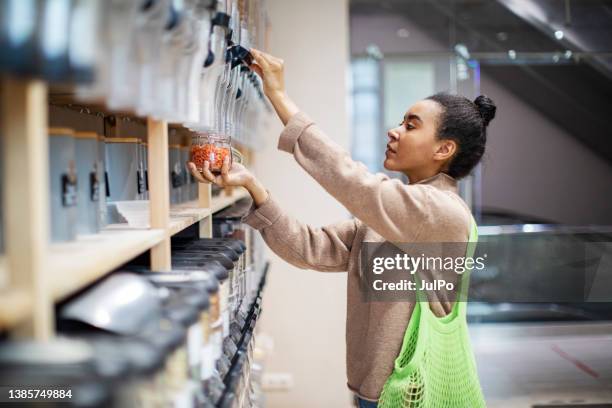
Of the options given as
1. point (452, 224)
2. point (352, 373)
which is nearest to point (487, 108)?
point (452, 224)

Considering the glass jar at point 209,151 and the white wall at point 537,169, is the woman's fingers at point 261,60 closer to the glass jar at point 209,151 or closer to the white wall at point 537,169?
the glass jar at point 209,151

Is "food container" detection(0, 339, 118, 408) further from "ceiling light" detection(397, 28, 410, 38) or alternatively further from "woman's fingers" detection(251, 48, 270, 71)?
"ceiling light" detection(397, 28, 410, 38)

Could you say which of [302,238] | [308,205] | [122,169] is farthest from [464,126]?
[308,205]

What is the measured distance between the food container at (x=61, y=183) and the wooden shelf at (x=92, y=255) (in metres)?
0.03

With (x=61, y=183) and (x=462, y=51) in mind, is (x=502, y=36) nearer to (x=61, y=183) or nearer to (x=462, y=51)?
(x=462, y=51)

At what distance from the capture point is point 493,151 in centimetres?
580

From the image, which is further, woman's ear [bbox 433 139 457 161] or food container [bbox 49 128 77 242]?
woman's ear [bbox 433 139 457 161]

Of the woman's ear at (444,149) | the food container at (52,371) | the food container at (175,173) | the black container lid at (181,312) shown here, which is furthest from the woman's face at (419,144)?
the food container at (52,371)

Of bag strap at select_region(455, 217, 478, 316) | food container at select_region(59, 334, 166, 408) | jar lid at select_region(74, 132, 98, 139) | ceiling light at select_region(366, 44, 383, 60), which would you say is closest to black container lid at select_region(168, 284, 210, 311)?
food container at select_region(59, 334, 166, 408)

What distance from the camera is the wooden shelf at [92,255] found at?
786 millimetres

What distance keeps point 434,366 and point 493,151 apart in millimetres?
4196

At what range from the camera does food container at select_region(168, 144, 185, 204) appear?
2076 millimetres

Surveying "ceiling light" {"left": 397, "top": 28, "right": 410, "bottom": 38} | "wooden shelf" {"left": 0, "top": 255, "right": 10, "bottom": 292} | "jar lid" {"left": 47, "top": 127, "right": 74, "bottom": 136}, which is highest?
"ceiling light" {"left": 397, "top": 28, "right": 410, "bottom": 38}

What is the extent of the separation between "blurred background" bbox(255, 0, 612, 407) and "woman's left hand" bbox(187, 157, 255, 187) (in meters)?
1.88
